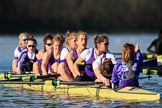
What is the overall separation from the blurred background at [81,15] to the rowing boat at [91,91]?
60.7 meters

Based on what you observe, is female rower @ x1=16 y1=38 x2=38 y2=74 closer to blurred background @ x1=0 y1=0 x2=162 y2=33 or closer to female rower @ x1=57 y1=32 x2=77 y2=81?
female rower @ x1=57 y1=32 x2=77 y2=81

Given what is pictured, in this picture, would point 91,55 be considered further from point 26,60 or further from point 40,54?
point 26,60

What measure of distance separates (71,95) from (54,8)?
77.8 meters

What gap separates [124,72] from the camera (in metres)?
17.9

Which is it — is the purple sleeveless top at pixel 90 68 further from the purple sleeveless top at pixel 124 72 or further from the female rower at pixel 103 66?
the purple sleeveless top at pixel 124 72

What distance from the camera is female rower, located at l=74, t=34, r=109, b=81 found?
18609 millimetres

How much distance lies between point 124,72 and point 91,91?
1.22 metres

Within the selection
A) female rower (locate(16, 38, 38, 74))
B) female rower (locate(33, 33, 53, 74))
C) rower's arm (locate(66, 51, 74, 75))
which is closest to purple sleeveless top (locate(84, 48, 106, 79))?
rower's arm (locate(66, 51, 74, 75))

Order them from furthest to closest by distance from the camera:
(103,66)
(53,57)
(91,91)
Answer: (53,57) → (91,91) → (103,66)

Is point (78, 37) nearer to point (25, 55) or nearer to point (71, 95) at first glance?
point (71, 95)

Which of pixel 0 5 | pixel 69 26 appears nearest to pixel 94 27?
pixel 69 26

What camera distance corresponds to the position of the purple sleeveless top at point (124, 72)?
17.9 metres

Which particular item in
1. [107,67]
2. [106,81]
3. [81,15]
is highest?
[81,15]

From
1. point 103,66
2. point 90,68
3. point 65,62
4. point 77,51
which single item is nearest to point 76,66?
point 90,68
